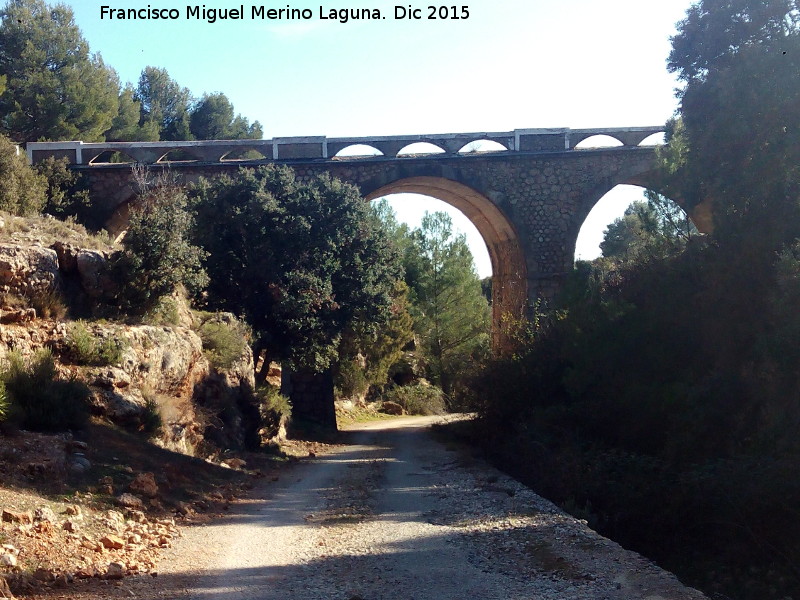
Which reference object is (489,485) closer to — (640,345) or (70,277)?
(640,345)

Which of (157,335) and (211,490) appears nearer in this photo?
(211,490)

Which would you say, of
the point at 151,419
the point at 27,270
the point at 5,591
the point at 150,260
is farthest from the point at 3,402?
the point at 150,260

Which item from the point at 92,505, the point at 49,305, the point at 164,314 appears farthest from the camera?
the point at 164,314

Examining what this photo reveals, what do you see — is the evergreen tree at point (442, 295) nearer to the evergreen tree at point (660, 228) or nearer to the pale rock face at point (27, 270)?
the evergreen tree at point (660, 228)

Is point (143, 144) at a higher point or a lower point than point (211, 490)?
higher

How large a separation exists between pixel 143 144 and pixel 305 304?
9.52m

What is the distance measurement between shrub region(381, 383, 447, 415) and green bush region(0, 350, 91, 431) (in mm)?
24708

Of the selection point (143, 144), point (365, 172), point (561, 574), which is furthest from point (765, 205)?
point (143, 144)

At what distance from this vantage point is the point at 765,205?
1056cm

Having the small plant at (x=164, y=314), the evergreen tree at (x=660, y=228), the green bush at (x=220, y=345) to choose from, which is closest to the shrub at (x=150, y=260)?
the small plant at (x=164, y=314)

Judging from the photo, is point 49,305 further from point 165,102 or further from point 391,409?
point 165,102

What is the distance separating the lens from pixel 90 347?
36.0 ft

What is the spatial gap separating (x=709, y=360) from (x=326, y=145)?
1503 cm

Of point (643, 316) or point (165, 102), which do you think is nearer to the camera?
point (643, 316)
